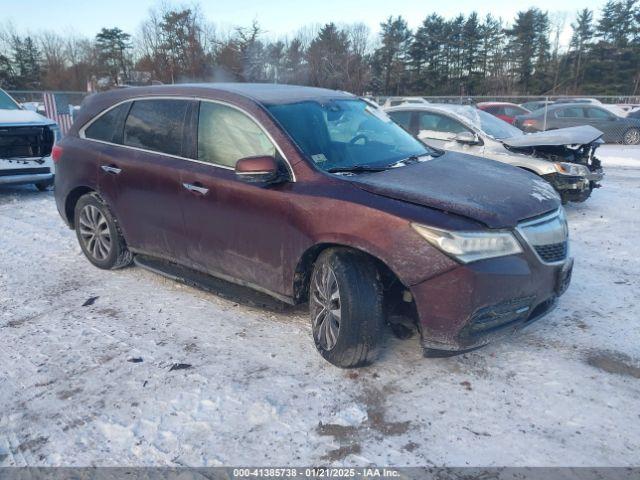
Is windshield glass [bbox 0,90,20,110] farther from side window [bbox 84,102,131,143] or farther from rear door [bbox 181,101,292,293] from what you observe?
rear door [bbox 181,101,292,293]

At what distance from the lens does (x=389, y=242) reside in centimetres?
294

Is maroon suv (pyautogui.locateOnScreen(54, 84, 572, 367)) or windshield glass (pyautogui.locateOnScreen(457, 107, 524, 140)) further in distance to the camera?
windshield glass (pyautogui.locateOnScreen(457, 107, 524, 140))

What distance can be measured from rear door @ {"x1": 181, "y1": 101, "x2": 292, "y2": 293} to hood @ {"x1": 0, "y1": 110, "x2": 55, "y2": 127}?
6027 mm

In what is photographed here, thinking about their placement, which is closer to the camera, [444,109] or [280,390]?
[280,390]

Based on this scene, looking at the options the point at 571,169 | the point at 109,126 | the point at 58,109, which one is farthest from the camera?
the point at 58,109

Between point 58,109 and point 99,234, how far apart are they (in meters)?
13.8

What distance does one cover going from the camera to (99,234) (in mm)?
5043

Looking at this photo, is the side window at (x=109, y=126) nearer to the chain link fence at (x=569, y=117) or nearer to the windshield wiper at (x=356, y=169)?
the windshield wiper at (x=356, y=169)

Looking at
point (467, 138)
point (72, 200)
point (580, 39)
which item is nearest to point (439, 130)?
point (467, 138)

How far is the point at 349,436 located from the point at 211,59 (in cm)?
3941

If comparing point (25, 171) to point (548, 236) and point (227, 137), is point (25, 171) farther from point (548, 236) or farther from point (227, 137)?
point (548, 236)

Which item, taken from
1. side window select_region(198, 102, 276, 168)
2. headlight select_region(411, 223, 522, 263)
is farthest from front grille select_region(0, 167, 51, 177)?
headlight select_region(411, 223, 522, 263)

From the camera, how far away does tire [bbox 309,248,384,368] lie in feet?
10.1

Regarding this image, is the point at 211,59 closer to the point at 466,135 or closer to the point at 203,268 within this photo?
the point at 466,135
